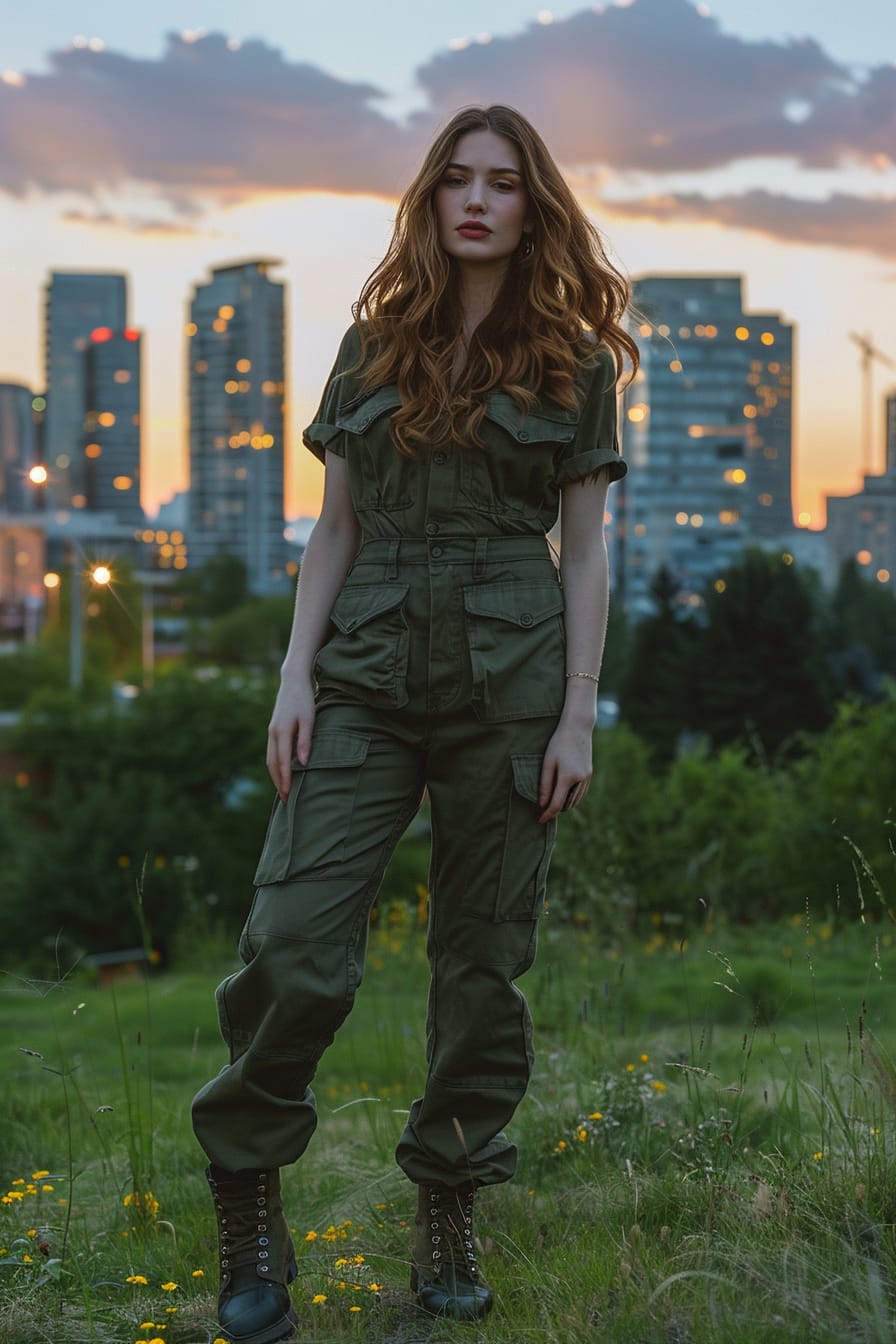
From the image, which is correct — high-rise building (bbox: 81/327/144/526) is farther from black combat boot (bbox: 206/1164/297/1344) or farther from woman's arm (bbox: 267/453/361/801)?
black combat boot (bbox: 206/1164/297/1344)

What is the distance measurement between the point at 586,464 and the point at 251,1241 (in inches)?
58.6

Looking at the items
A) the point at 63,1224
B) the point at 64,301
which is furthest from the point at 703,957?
the point at 64,301

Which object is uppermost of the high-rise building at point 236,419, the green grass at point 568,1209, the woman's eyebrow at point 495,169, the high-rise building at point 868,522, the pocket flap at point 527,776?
the high-rise building at point 236,419

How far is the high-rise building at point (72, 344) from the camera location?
17888cm

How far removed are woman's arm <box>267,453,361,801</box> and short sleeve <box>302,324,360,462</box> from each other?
35 mm

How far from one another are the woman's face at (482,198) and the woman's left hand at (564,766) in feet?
2.91

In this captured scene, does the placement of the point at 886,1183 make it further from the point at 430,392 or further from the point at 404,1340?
the point at 430,392

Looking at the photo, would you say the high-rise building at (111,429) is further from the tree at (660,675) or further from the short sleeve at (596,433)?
the short sleeve at (596,433)

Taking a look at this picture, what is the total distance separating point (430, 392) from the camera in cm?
283

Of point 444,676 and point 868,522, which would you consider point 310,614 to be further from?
point 868,522

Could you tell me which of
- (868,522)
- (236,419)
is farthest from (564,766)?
(236,419)

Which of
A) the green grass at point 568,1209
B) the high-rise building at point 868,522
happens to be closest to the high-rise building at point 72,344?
the high-rise building at point 868,522

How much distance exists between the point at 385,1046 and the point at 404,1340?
2017 mm

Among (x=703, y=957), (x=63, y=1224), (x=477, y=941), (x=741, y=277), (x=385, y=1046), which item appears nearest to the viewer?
(x=477, y=941)
